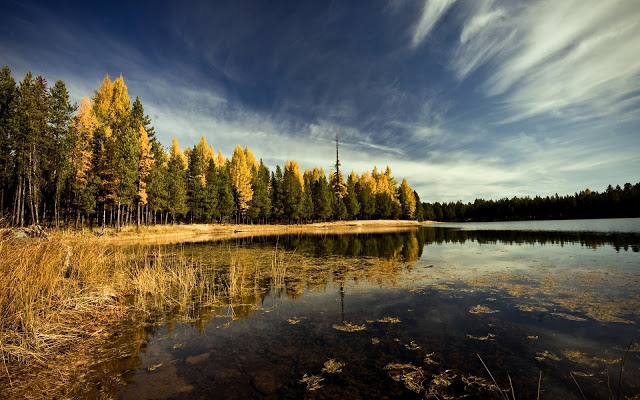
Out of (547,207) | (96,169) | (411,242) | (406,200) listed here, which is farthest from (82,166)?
(547,207)

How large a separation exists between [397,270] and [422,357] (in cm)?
717

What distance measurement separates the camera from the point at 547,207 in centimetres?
9725

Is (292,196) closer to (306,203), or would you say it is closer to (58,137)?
(306,203)

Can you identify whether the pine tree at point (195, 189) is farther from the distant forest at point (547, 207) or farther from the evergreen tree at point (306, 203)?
the distant forest at point (547, 207)

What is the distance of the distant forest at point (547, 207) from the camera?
3215 inches

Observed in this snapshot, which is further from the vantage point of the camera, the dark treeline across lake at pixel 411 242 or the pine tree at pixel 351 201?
the pine tree at pixel 351 201

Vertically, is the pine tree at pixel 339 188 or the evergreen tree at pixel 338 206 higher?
the pine tree at pixel 339 188

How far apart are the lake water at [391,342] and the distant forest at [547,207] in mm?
85851

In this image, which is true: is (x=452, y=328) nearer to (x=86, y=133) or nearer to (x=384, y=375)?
(x=384, y=375)

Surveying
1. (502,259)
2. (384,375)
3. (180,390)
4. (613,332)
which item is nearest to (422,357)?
(384,375)

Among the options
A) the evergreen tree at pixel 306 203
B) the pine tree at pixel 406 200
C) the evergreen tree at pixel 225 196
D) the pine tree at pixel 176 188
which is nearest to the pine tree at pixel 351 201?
the evergreen tree at pixel 306 203

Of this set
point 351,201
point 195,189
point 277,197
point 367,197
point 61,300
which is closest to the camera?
point 61,300

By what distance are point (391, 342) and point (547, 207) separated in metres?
122

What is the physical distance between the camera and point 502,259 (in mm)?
13742
